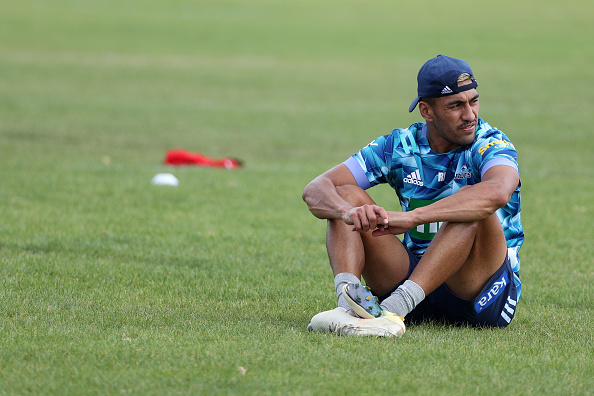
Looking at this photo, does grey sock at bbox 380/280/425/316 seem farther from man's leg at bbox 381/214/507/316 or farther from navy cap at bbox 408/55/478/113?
navy cap at bbox 408/55/478/113

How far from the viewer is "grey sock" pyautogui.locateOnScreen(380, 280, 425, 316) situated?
4.92m

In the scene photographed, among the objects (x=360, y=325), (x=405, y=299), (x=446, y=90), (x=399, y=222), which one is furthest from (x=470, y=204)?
(x=360, y=325)

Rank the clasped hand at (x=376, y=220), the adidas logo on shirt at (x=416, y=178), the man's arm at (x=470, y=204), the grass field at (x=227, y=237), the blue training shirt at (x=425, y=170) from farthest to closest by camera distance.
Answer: the adidas logo on shirt at (x=416, y=178)
the blue training shirt at (x=425, y=170)
the clasped hand at (x=376, y=220)
the man's arm at (x=470, y=204)
the grass field at (x=227, y=237)

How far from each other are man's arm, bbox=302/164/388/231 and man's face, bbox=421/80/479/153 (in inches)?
24.9

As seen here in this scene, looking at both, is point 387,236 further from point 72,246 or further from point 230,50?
point 230,50

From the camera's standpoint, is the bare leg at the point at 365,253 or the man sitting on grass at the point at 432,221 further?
the bare leg at the point at 365,253

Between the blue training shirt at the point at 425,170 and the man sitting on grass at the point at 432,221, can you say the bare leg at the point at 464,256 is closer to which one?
the man sitting on grass at the point at 432,221

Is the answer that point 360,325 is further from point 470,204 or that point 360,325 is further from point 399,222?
point 470,204

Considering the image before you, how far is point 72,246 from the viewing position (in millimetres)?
7633

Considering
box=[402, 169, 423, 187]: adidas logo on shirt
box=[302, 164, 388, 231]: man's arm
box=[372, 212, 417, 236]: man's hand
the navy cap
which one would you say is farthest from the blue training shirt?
box=[372, 212, 417, 236]: man's hand

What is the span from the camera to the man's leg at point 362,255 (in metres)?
4.98

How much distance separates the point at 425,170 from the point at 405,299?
2.86ft

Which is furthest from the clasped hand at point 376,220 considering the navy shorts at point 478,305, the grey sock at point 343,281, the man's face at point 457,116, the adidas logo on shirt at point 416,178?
the man's face at point 457,116

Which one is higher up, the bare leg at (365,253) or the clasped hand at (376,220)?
the clasped hand at (376,220)
